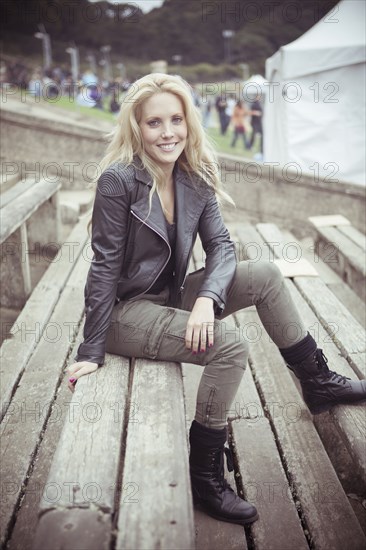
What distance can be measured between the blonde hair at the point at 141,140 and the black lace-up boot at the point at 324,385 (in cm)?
86

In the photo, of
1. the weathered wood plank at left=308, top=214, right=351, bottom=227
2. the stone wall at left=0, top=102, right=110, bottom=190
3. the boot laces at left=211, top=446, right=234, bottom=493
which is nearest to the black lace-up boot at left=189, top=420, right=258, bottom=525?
the boot laces at left=211, top=446, right=234, bottom=493

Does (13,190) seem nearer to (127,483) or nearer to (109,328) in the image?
(109,328)

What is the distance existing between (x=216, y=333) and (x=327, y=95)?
696 centimetres

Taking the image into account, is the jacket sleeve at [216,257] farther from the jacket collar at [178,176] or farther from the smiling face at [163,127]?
the smiling face at [163,127]

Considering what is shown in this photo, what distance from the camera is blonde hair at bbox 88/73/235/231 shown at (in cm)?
220

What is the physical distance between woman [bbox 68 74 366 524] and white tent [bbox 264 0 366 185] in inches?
226

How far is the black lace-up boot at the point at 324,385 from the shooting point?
2.28 m

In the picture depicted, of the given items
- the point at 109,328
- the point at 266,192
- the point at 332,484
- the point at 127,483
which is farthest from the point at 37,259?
the point at 127,483

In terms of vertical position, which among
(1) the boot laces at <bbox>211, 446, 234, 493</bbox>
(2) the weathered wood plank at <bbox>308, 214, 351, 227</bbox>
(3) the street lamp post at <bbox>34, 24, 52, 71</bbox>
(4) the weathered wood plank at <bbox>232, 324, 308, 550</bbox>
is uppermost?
(3) the street lamp post at <bbox>34, 24, 52, 71</bbox>

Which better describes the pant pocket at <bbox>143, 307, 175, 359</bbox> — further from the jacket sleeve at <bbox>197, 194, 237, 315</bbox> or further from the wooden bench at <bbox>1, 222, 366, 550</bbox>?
the jacket sleeve at <bbox>197, 194, 237, 315</bbox>

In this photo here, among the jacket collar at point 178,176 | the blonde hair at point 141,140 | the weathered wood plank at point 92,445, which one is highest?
the blonde hair at point 141,140

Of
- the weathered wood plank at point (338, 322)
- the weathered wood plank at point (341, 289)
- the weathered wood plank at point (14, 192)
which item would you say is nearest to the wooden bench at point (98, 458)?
the weathered wood plank at point (338, 322)

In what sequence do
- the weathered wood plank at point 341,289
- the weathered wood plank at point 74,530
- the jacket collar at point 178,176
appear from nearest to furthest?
the weathered wood plank at point 74,530 → the jacket collar at point 178,176 → the weathered wood plank at point 341,289

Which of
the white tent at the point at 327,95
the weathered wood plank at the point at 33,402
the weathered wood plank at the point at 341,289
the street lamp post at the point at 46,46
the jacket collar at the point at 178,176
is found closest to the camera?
the weathered wood plank at the point at 33,402
